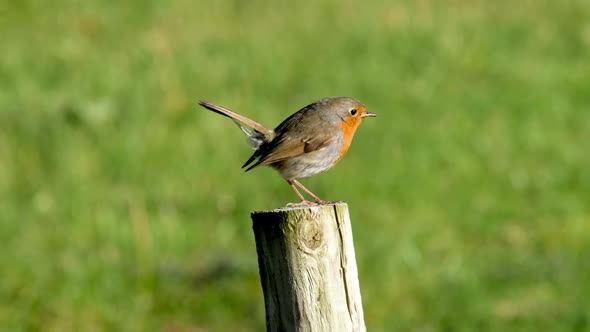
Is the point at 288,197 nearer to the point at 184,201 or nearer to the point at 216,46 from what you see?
the point at 184,201

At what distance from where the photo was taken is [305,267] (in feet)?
13.0

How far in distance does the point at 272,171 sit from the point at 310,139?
5.20 metres

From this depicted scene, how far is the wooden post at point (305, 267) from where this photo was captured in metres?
3.96

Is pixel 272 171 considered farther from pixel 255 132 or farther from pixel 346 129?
pixel 346 129

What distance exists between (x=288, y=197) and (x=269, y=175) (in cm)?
68

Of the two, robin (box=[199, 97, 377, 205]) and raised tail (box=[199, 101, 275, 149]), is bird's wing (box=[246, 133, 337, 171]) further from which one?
raised tail (box=[199, 101, 275, 149])

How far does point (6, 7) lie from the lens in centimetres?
1417

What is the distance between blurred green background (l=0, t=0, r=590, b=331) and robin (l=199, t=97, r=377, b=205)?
2558 millimetres

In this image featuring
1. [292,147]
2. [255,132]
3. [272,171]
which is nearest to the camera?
[292,147]

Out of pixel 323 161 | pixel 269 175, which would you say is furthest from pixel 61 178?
pixel 323 161

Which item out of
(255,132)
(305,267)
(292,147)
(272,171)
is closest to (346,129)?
(292,147)

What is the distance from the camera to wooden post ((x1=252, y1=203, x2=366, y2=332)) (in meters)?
3.96

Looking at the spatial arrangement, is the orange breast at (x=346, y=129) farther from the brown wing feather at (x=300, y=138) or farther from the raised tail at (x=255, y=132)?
the raised tail at (x=255, y=132)

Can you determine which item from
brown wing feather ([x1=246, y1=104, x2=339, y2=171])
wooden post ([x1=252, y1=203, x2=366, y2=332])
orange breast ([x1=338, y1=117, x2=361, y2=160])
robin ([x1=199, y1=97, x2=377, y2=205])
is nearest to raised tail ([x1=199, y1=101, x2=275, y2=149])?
robin ([x1=199, y1=97, x2=377, y2=205])
